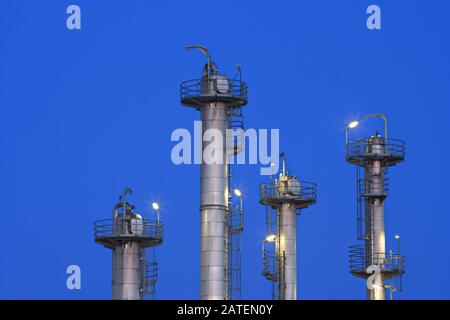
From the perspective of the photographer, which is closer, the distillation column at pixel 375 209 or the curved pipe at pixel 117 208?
the curved pipe at pixel 117 208

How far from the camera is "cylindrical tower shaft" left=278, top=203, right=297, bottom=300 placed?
283 ft

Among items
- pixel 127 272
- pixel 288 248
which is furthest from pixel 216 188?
pixel 288 248

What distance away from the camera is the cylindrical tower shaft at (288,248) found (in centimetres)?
8638

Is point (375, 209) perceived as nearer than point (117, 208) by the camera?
No

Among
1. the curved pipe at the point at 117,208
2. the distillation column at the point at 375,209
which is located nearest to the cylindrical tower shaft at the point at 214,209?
the curved pipe at the point at 117,208

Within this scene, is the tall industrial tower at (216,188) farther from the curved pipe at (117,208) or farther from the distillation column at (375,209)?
the distillation column at (375,209)

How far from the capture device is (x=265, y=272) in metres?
87.9

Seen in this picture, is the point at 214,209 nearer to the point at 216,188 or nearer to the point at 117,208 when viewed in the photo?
the point at 216,188

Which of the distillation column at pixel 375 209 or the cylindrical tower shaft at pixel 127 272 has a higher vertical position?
the distillation column at pixel 375 209

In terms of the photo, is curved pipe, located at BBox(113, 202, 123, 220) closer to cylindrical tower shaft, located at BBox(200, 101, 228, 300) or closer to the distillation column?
cylindrical tower shaft, located at BBox(200, 101, 228, 300)

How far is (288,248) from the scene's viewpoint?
286 feet

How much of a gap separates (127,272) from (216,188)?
10669 millimetres

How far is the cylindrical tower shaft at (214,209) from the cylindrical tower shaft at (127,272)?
9.10m
